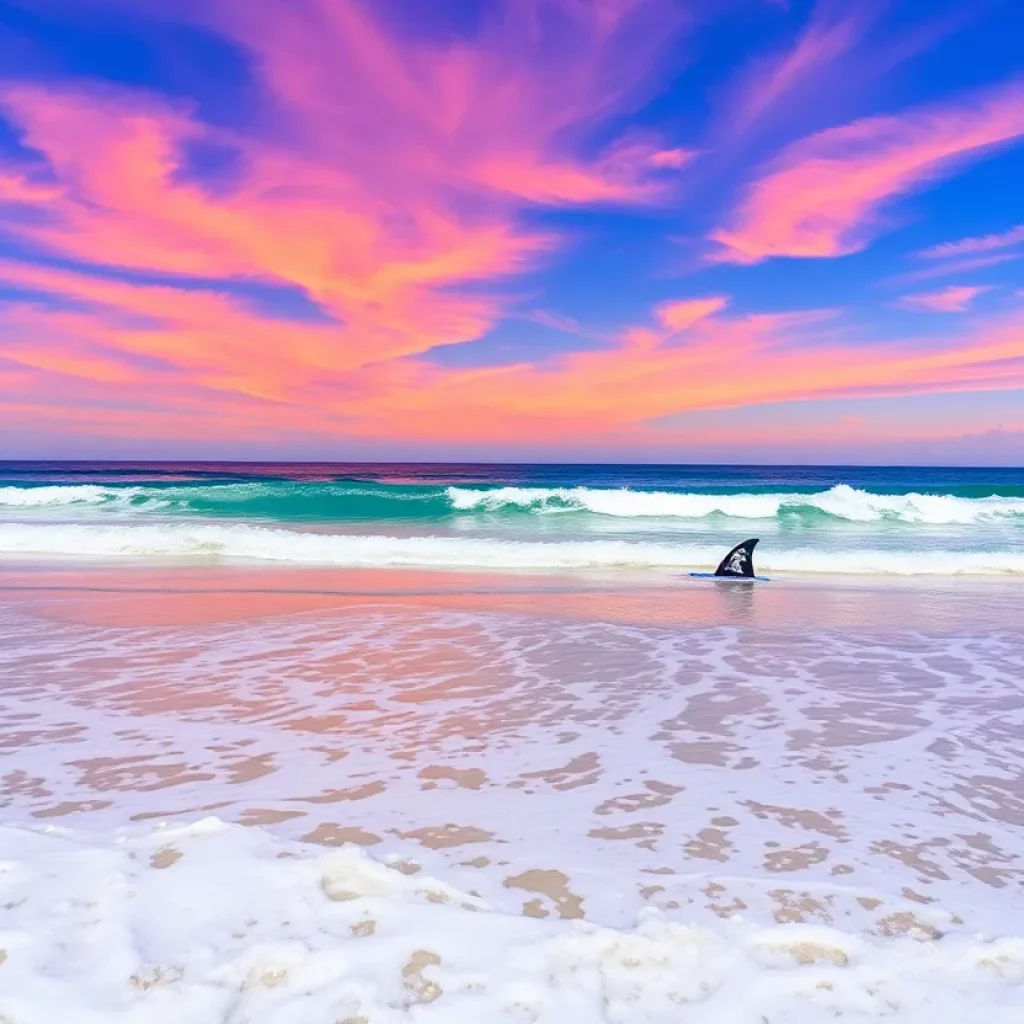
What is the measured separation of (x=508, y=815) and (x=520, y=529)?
1975 cm

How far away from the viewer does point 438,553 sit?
1602 centimetres

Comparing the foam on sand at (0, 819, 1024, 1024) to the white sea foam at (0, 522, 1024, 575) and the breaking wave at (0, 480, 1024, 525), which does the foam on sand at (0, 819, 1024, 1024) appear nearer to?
the white sea foam at (0, 522, 1024, 575)

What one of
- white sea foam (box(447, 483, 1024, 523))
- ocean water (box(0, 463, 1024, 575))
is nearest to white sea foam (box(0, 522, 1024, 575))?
ocean water (box(0, 463, 1024, 575))

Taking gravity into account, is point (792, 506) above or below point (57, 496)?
above

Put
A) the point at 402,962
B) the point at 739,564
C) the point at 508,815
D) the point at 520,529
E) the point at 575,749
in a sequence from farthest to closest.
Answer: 1. the point at 520,529
2. the point at 739,564
3. the point at 575,749
4. the point at 508,815
5. the point at 402,962

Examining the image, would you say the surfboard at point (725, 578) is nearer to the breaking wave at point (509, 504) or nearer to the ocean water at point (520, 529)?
the ocean water at point (520, 529)

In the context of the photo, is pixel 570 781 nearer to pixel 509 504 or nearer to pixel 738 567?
pixel 738 567

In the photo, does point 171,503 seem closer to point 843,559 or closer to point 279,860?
point 843,559

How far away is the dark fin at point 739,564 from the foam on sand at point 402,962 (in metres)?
10.5

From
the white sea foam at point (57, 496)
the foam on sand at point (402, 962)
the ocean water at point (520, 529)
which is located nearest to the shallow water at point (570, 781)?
the foam on sand at point (402, 962)

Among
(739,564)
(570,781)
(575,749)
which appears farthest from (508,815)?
(739,564)

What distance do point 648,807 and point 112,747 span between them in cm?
336

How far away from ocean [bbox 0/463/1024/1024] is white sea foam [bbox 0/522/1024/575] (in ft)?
15.9

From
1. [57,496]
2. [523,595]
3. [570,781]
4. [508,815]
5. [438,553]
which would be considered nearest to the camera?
[508,815]
